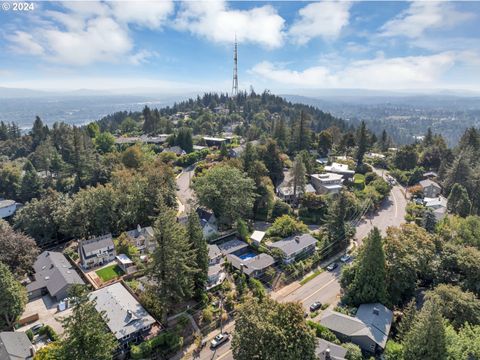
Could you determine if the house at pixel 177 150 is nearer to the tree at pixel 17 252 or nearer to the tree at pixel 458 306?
the tree at pixel 17 252

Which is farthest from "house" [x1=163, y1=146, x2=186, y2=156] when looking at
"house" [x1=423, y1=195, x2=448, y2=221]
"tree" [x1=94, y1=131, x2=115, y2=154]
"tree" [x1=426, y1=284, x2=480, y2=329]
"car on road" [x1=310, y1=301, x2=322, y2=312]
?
"tree" [x1=426, y1=284, x2=480, y2=329]

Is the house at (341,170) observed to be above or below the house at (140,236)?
above

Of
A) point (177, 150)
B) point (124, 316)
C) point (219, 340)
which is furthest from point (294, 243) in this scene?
point (177, 150)

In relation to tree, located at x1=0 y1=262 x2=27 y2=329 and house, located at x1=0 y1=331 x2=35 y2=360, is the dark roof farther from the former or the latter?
house, located at x1=0 y1=331 x2=35 y2=360

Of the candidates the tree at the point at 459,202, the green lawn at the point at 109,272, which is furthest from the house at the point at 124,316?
the tree at the point at 459,202

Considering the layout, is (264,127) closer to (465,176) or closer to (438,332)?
(465,176)

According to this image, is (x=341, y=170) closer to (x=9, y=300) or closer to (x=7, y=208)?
(x=9, y=300)
